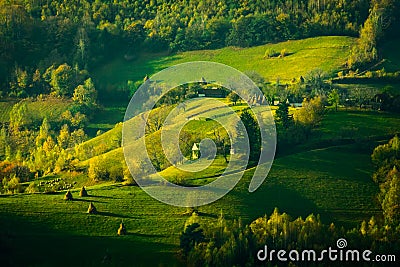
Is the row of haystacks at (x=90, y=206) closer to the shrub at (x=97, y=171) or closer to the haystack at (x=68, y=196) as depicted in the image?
the haystack at (x=68, y=196)

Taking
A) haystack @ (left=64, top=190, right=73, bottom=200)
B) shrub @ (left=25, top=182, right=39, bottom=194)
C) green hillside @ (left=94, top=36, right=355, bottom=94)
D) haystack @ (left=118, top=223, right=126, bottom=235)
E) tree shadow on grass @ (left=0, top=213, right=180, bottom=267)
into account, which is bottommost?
tree shadow on grass @ (left=0, top=213, right=180, bottom=267)

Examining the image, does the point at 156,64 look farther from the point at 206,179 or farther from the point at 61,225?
the point at 61,225

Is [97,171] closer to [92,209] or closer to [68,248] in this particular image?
[92,209]

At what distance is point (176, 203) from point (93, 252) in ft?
31.7

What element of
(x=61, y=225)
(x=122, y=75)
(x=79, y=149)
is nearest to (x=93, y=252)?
(x=61, y=225)

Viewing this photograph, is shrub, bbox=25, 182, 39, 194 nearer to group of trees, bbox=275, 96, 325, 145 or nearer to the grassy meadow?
the grassy meadow

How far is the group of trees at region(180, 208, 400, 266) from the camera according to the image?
190 feet

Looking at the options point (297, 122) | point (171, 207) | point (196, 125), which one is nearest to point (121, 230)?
point (171, 207)

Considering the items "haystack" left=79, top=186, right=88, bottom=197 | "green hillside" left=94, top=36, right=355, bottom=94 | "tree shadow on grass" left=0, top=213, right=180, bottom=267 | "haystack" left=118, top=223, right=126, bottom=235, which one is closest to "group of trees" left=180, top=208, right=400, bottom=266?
"tree shadow on grass" left=0, top=213, right=180, bottom=267

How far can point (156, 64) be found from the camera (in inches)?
4715

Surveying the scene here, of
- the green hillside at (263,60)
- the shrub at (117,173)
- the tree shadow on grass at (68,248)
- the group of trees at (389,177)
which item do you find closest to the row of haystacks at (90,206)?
the tree shadow on grass at (68,248)

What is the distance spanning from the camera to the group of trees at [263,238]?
5794 cm

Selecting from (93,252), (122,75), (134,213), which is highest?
(122,75)

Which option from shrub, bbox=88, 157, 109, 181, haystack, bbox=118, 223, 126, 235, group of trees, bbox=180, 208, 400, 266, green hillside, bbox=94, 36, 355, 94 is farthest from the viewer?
green hillside, bbox=94, 36, 355, 94
